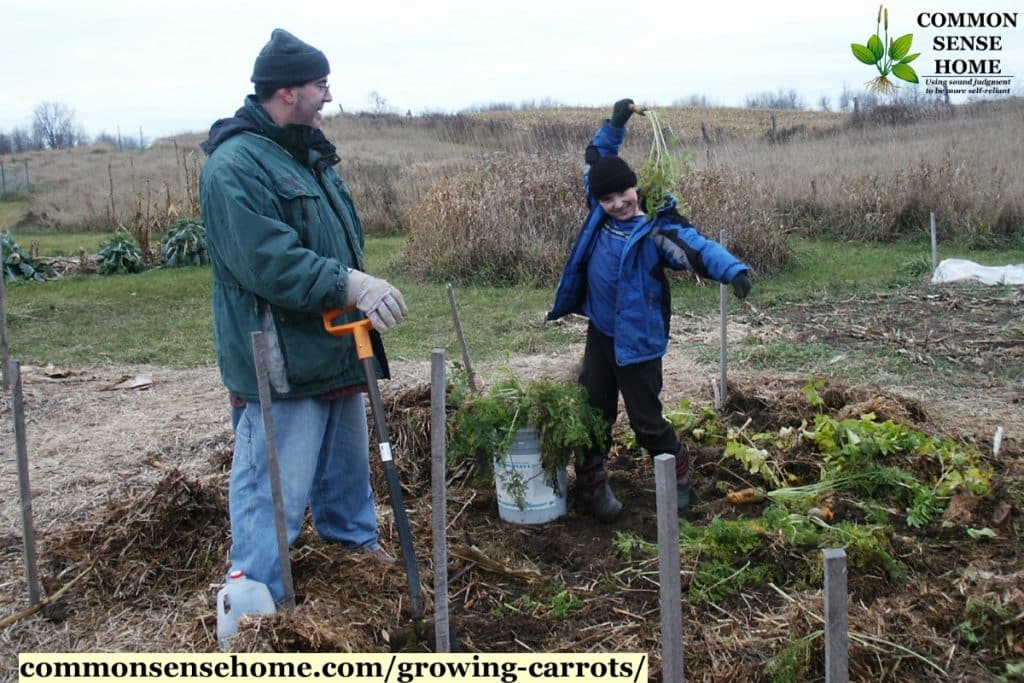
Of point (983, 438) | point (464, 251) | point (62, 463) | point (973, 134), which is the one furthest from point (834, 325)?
point (973, 134)

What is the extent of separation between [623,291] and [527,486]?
3.11ft

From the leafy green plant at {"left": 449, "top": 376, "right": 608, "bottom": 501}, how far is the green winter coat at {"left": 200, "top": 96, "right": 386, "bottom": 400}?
857 mm

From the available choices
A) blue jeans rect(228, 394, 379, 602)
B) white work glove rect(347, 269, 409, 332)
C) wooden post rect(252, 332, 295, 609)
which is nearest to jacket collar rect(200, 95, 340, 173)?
white work glove rect(347, 269, 409, 332)

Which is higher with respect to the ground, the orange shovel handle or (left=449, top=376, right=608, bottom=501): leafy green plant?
the orange shovel handle

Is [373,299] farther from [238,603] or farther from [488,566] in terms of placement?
[488,566]

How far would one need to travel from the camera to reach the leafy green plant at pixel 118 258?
554 inches

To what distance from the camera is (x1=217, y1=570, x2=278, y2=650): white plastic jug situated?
9.78ft

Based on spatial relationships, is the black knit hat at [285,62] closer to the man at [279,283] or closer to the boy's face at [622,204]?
the man at [279,283]

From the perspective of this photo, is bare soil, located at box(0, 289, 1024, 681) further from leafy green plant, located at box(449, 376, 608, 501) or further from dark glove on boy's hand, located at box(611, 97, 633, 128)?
dark glove on boy's hand, located at box(611, 97, 633, 128)

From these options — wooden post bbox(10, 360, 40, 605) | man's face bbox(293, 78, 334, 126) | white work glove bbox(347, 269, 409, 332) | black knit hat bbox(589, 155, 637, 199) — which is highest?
man's face bbox(293, 78, 334, 126)

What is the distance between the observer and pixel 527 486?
4.09 meters

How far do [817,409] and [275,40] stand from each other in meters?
3.47

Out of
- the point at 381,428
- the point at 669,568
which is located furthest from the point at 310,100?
the point at 669,568

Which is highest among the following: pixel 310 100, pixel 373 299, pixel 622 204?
pixel 310 100
